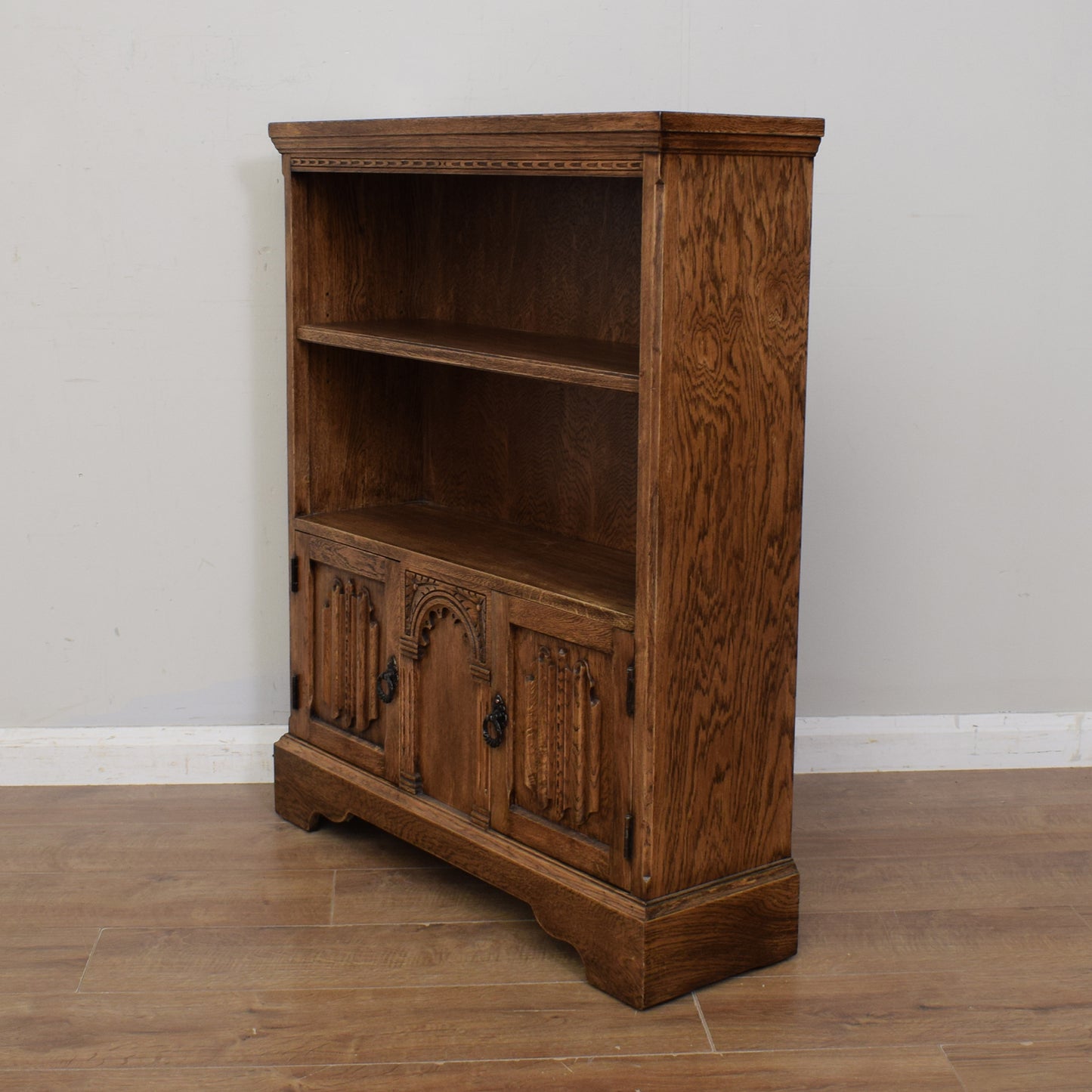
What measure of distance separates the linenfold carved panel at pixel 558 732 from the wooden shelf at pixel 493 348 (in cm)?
48

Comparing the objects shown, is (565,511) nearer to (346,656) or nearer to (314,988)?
(346,656)

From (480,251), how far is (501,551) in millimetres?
687

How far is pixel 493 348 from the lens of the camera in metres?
2.80

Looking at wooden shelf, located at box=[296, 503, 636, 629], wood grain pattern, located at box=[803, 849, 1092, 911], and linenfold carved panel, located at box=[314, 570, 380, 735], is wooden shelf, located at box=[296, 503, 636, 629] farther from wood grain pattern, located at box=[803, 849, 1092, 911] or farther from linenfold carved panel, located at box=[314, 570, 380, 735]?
wood grain pattern, located at box=[803, 849, 1092, 911]

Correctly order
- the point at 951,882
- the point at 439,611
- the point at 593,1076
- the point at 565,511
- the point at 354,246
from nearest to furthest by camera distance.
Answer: the point at 593,1076 → the point at 439,611 → the point at 951,882 → the point at 565,511 → the point at 354,246

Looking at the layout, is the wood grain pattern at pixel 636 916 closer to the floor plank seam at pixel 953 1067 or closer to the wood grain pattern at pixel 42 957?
the floor plank seam at pixel 953 1067

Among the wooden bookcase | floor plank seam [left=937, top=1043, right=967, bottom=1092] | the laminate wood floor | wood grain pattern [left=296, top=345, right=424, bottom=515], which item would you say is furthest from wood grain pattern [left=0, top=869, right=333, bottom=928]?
floor plank seam [left=937, top=1043, right=967, bottom=1092]

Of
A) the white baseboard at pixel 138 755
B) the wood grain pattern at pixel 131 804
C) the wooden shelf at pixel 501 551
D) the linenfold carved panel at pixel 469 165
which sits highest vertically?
the linenfold carved panel at pixel 469 165

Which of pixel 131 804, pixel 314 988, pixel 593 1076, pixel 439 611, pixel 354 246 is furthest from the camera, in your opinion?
pixel 131 804

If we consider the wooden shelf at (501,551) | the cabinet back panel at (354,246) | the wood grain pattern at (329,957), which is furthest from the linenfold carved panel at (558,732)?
the cabinet back panel at (354,246)

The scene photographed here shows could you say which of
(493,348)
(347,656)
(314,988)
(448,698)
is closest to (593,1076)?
(314,988)

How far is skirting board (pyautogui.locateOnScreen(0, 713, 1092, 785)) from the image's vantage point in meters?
3.56

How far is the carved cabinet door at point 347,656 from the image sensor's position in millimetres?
3098

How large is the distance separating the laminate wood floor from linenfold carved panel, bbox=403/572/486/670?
492mm
